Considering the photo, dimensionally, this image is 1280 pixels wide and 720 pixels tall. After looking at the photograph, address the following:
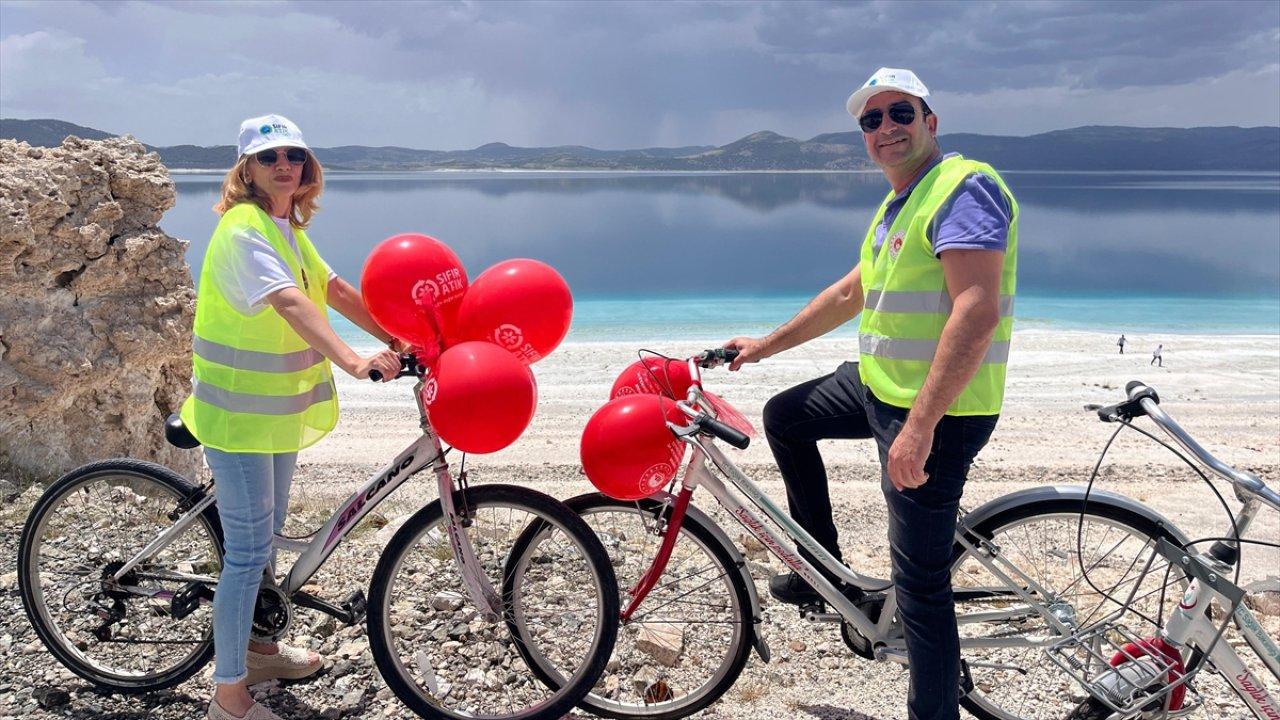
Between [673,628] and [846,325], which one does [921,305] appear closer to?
[673,628]

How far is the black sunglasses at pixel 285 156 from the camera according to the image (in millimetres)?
3025

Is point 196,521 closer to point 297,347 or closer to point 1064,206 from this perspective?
point 297,347

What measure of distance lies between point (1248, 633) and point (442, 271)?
9.99 feet

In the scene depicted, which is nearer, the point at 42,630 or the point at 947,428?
the point at 947,428

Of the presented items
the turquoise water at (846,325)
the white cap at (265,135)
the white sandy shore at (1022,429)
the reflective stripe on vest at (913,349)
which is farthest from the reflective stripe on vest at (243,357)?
the turquoise water at (846,325)

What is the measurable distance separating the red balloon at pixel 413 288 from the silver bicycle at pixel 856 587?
2.96 feet

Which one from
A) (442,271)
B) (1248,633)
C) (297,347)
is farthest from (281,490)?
(1248,633)

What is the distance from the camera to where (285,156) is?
3051 millimetres

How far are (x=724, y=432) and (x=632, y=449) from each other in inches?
13.0

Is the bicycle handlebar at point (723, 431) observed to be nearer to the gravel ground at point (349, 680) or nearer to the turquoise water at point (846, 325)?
the gravel ground at point (349, 680)

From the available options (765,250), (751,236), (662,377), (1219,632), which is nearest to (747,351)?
(662,377)

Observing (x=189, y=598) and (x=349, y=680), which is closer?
(x=189, y=598)

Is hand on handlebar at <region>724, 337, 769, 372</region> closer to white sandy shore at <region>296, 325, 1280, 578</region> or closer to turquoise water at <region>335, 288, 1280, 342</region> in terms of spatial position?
white sandy shore at <region>296, 325, 1280, 578</region>

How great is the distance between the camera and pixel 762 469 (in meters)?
8.95
